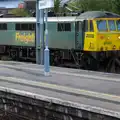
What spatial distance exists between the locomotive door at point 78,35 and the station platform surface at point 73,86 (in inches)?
219

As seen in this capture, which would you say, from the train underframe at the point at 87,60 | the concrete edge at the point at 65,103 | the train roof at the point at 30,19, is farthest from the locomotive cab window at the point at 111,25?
the concrete edge at the point at 65,103

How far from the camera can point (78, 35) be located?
21922 millimetres

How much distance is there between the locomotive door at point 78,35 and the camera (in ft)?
71.3

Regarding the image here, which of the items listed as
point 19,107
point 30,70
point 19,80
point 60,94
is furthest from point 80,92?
point 30,70

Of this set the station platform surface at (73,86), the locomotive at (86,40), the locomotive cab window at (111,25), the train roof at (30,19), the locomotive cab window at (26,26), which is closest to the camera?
the station platform surface at (73,86)

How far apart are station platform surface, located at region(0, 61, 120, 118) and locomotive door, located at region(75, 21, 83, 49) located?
5.57 m

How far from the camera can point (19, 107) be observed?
11.1 meters

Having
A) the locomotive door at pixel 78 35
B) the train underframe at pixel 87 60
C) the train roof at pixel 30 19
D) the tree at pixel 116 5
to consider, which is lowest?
the train underframe at pixel 87 60

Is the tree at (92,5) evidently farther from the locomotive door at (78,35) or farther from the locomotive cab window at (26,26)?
the locomotive door at (78,35)

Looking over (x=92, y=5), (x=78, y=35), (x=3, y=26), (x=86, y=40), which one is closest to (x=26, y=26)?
(x=3, y=26)

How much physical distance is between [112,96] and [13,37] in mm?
16426

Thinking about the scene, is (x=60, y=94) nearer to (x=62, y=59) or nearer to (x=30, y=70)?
(x=30, y=70)

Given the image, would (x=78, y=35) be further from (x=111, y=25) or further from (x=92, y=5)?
(x=92, y=5)

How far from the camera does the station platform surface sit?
9.91 metres
